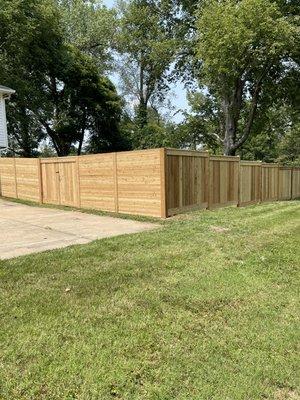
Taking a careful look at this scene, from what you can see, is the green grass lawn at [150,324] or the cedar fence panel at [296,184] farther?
the cedar fence panel at [296,184]

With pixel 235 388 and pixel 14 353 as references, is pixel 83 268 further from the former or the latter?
pixel 235 388

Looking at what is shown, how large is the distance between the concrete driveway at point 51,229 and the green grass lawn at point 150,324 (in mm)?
723

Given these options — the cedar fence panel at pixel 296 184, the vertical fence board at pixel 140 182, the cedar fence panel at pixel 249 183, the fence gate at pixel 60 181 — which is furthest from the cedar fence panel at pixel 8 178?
the cedar fence panel at pixel 296 184

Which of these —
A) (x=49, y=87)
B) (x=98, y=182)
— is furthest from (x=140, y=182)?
(x=49, y=87)

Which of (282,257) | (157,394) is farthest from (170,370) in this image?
(282,257)

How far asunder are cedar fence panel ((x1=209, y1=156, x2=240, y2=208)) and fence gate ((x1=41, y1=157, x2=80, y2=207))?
13.1 ft

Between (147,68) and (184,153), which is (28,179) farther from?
(147,68)

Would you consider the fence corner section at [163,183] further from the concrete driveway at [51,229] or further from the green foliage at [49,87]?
the green foliage at [49,87]

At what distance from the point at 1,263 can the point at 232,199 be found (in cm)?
862

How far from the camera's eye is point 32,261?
16.8 ft

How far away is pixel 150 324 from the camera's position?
3.34 meters

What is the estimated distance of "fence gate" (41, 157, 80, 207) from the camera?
11.7 metres

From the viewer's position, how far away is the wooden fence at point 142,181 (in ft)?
30.7

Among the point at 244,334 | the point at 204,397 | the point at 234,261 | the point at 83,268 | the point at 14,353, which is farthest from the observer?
the point at 234,261
